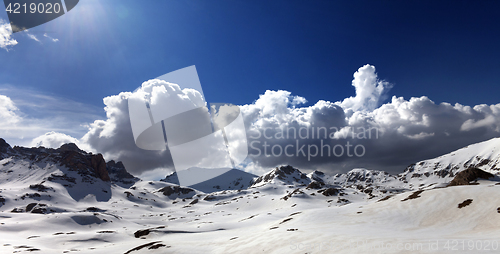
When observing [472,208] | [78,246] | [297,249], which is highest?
[472,208]

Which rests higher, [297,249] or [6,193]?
[6,193]

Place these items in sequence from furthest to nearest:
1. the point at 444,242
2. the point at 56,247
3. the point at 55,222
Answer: the point at 55,222 < the point at 56,247 < the point at 444,242

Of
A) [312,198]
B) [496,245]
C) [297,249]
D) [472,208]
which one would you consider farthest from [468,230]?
[312,198]

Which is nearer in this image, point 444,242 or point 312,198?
point 444,242

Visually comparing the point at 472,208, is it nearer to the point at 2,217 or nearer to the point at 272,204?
the point at 272,204

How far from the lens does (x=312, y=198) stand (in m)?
149

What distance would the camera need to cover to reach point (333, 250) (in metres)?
18.4

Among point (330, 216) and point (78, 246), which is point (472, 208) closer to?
point (330, 216)

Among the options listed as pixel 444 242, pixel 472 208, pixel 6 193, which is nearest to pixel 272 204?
pixel 472 208

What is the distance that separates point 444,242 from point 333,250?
8201mm

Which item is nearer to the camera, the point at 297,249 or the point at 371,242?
the point at 371,242

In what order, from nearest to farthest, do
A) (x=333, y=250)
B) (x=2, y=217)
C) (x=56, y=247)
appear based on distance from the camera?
(x=333, y=250), (x=56, y=247), (x=2, y=217)

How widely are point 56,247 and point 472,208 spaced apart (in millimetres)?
84346

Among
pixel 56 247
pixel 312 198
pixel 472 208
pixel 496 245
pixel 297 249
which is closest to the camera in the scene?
pixel 496 245
